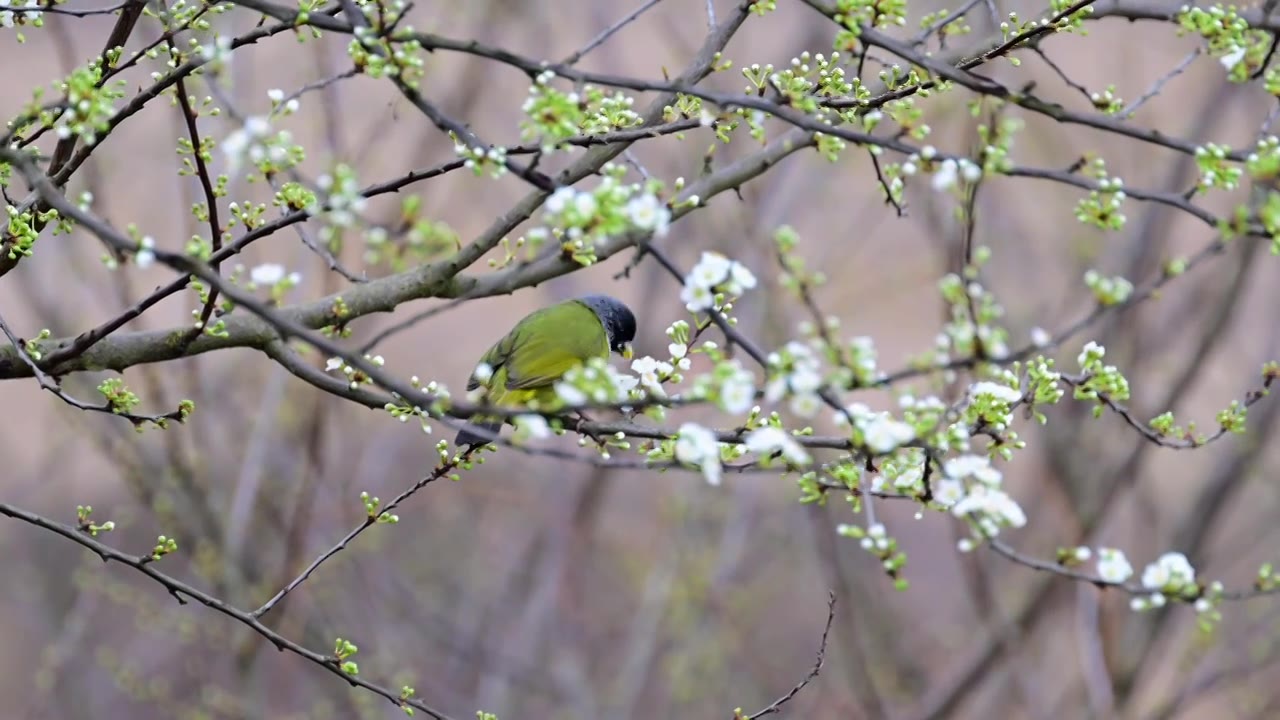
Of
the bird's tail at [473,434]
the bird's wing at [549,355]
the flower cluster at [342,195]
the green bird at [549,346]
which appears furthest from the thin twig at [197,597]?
the bird's wing at [549,355]

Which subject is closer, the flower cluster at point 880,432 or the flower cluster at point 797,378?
the flower cluster at point 797,378

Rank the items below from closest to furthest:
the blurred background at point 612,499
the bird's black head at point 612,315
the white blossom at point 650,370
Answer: the white blossom at point 650,370 < the bird's black head at point 612,315 < the blurred background at point 612,499

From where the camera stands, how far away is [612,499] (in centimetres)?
995

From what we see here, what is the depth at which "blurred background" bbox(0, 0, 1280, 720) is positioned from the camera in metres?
6.23

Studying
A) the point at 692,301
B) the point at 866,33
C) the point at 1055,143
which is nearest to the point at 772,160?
the point at 866,33

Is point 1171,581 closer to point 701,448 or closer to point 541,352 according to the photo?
point 701,448

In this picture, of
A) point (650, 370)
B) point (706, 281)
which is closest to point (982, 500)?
point (706, 281)

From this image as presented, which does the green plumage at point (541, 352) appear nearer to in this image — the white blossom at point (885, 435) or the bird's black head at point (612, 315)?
the bird's black head at point (612, 315)

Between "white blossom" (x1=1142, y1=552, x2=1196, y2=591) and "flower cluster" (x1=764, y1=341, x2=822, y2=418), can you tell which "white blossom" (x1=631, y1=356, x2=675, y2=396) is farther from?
"white blossom" (x1=1142, y1=552, x2=1196, y2=591)

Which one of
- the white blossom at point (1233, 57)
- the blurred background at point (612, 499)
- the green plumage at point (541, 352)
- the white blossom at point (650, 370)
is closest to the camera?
the white blossom at point (1233, 57)

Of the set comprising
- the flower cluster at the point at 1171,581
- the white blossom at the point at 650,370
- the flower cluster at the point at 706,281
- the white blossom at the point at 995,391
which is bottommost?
the flower cluster at the point at 1171,581

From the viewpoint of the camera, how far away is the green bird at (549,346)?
4332 millimetres

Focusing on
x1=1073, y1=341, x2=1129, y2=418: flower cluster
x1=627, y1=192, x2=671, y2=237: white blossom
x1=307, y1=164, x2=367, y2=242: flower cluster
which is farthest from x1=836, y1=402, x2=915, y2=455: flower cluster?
x1=307, y1=164, x2=367, y2=242: flower cluster

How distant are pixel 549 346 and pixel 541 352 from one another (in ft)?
0.18
